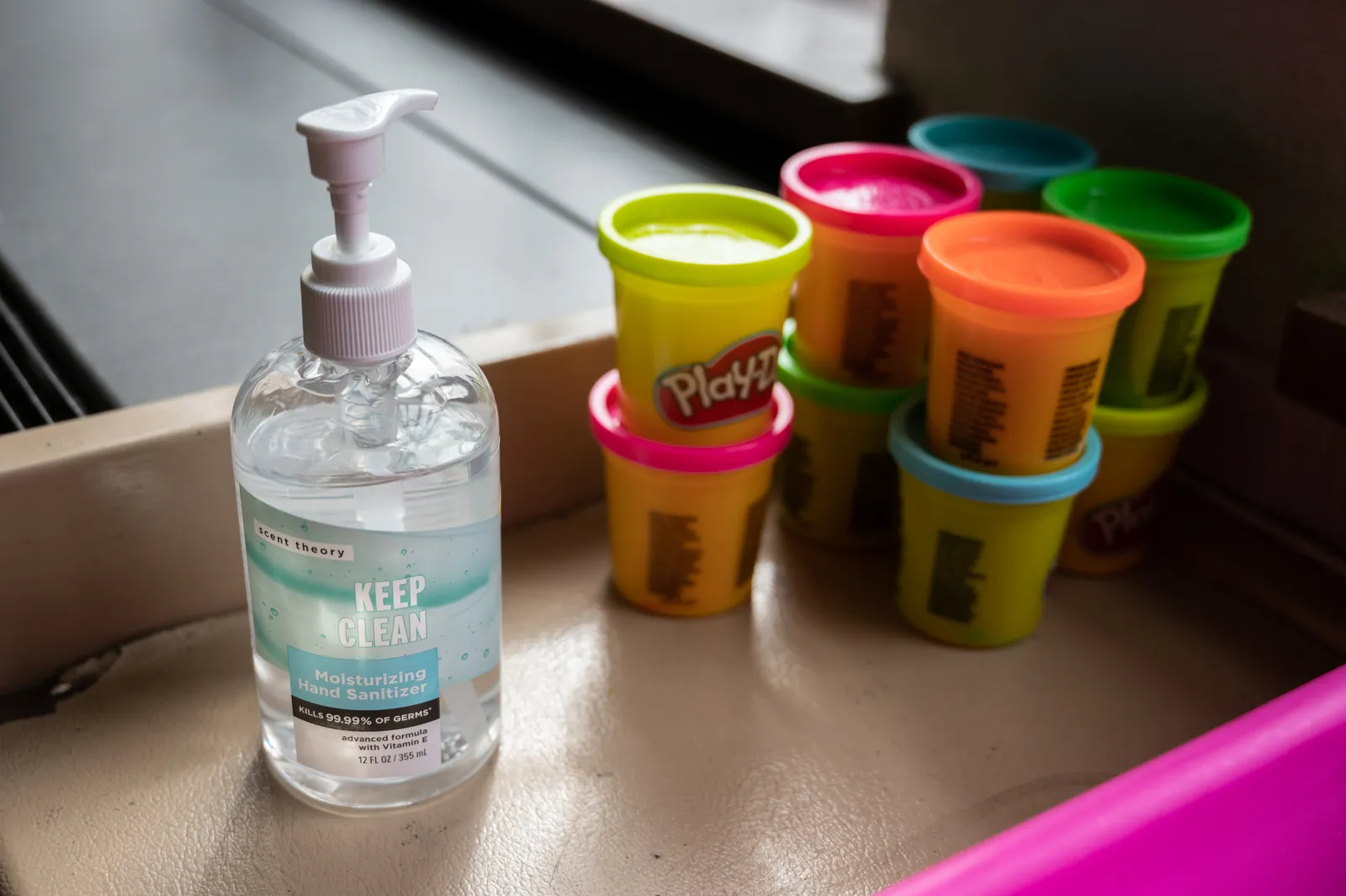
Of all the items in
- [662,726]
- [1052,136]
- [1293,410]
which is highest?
[1052,136]

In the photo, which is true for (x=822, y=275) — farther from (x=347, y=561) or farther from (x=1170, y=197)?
(x=347, y=561)

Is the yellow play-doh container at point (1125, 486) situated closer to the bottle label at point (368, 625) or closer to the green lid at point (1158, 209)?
the green lid at point (1158, 209)

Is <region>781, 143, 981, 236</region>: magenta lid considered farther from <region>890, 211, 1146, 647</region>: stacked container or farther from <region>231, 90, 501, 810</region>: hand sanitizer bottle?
<region>231, 90, 501, 810</region>: hand sanitizer bottle

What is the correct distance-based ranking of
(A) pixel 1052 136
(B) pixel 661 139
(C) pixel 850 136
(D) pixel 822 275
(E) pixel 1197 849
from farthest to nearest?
(B) pixel 661 139 → (C) pixel 850 136 → (A) pixel 1052 136 → (D) pixel 822 275 → (E) pixel 1197 849

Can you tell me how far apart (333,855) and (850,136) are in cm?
74

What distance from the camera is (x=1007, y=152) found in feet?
2.87

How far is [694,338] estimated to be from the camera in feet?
2.09

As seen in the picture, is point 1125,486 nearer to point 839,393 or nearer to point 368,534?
point 839,393

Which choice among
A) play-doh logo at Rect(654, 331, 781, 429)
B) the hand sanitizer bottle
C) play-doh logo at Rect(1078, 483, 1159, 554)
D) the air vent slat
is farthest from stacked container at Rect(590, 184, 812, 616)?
the air vent slat

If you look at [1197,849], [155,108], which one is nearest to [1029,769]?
[1197,849]

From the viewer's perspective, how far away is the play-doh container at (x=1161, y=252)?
69 cm

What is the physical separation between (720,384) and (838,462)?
5.8 inches

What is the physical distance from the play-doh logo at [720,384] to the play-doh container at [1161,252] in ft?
0.67

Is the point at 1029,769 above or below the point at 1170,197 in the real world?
below
